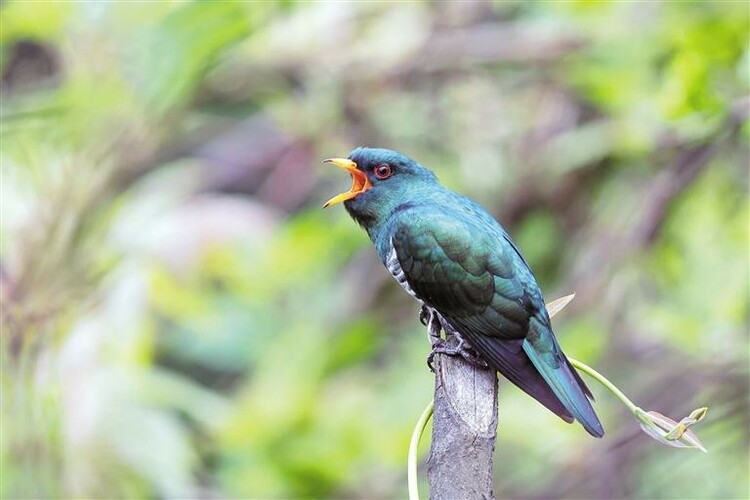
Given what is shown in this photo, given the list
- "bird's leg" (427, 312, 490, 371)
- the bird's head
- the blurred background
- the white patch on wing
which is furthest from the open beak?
the blurred background

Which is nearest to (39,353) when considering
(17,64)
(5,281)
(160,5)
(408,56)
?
(5,281)

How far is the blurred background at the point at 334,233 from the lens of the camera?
437 cm

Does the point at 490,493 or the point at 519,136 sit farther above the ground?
the point at 519,136

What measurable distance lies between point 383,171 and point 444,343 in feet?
2.88

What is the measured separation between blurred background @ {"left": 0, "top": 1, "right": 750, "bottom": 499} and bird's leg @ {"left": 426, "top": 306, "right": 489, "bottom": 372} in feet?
2.81

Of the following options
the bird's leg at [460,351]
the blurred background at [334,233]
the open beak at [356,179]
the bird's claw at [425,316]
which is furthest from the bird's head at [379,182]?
the blurred background at [334,233]

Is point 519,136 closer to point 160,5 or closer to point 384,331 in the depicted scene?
point 384,331

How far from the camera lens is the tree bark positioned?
1.99 metres

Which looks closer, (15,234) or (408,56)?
(15,234)

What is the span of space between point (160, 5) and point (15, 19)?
954mm

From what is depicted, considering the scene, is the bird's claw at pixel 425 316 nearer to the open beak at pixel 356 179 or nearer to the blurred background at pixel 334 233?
the open beak at pixel 356 179

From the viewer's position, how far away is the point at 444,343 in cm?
273

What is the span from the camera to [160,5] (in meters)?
5.26

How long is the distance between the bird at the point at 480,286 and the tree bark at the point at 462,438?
1.17ft
